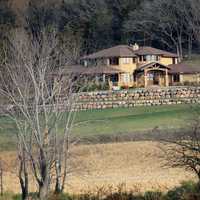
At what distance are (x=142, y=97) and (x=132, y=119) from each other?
6.14 metres

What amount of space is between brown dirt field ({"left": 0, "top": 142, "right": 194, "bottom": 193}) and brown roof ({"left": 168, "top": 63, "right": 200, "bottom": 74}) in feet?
65.2

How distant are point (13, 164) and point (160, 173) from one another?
A: 16.5 feet

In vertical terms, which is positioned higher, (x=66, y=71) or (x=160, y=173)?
(x=66, y=71)

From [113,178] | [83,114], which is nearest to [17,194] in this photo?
[113,178]

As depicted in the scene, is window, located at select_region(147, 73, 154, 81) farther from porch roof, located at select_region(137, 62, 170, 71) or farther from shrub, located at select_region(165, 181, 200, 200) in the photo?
shrub, located at select_region(165, 181, 200, 200)

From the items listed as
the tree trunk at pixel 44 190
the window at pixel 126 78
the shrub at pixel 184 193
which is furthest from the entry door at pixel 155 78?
the tree trunk at pixel 44 190

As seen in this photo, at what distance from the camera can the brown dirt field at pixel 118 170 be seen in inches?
747

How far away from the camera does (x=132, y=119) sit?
31.6 m

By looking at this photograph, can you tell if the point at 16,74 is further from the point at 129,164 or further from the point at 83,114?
the point at 83,114

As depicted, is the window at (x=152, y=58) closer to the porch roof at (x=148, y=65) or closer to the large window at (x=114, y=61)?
the porch roof at (x=148, y=65)

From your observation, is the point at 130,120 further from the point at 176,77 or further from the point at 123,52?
the point at 176,77

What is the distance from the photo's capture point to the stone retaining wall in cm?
3694

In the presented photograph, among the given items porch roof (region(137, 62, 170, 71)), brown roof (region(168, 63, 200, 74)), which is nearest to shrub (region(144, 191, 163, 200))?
brown roof (region(168, 63, 200, 74))

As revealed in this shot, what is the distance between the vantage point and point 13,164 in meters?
21.5
